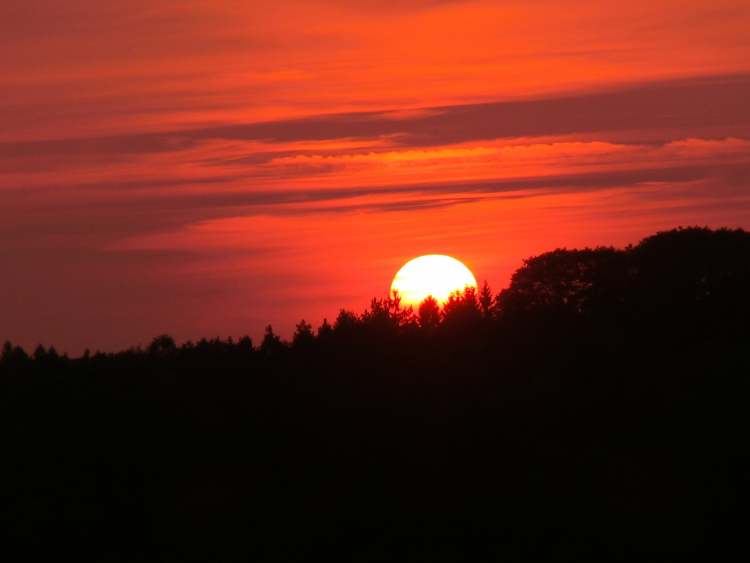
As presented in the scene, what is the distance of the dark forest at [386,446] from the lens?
30.4 metres

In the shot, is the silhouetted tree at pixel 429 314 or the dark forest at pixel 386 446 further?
the silhouetted tree at pixel 429 314

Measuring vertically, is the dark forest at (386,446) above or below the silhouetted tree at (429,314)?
below

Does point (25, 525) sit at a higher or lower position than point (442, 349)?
lower

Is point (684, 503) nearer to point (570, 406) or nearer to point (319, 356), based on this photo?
Result: point (570, 406)

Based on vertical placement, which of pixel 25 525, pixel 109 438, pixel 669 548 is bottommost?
pixel 669 548

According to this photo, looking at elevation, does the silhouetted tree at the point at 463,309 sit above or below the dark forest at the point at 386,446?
above

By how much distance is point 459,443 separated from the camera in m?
35.1

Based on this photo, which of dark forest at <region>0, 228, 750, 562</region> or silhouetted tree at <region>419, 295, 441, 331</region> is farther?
silhouetted tree at <region>419, 295, 441, 331</region>

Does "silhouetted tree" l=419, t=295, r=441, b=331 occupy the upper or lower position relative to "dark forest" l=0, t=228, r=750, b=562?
upper

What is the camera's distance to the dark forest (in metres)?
30.4

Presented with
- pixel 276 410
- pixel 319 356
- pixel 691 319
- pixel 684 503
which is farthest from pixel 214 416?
pixel 691 319

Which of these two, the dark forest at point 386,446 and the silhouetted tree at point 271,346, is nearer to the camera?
the dark forest at point 386,446

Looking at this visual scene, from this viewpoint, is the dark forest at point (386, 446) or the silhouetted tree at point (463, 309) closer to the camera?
the dark forest at point (386, 446)

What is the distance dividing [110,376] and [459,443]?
10034mm
